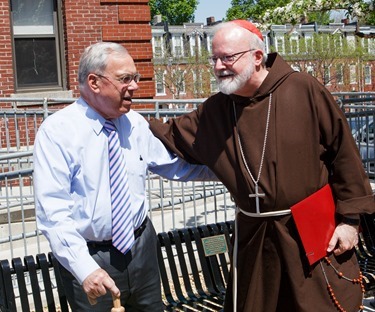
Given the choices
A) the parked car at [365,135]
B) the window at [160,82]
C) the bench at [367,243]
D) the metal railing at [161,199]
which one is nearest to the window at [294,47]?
the window at [160,82]

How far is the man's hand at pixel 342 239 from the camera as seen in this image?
366cm

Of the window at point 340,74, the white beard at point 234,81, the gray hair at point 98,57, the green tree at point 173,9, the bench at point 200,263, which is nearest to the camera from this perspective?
the gray hair at point 98,57

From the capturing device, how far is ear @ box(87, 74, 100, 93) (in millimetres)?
3371

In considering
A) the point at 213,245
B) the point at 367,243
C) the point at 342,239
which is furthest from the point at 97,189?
the point at 367,243

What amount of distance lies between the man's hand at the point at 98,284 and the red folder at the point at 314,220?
0.97 m

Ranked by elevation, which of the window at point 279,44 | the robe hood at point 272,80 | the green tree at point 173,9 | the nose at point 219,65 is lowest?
the robe hood at point 272,80

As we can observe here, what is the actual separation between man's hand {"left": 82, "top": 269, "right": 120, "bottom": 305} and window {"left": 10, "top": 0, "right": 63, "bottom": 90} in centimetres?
985

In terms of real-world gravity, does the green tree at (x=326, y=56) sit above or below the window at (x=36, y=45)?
above

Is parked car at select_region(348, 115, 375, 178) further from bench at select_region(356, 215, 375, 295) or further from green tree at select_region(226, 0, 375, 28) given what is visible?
bench at select_region(356, 215, 375, 295)

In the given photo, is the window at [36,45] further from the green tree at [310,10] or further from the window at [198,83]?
the window at [198,83]

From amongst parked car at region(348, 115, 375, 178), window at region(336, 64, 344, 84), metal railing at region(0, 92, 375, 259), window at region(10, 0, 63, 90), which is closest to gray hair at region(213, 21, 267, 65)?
metal railing at region(0, 92, 375, 259)

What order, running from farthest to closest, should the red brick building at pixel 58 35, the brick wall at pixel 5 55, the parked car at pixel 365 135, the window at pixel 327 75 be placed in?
the window at pixel 327 75 < the red brick building at pixel 58 35 < the brick wall at pixel 5 55 < the parked car at pixel 365 135

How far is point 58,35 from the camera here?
12.9 m

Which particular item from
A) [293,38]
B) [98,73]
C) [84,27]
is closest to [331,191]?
[98,73]
